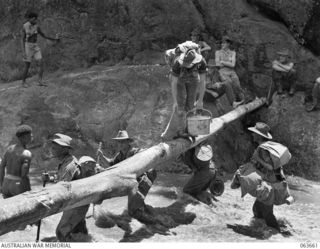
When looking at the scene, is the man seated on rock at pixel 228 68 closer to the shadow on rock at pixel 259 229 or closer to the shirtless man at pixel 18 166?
the shadow on rock at pixel 259 229

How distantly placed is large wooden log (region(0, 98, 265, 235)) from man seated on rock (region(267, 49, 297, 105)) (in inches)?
203

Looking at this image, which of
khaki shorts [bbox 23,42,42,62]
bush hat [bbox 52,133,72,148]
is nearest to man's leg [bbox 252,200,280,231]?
bush hat [bbox 52,133,72,148]

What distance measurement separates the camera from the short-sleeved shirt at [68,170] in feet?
21.6

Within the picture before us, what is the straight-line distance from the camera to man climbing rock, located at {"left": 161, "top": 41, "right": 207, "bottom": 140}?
8422 mm

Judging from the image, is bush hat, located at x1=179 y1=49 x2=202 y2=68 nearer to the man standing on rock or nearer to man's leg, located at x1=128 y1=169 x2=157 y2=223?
man's leg, located at x1=128 y1=169 x2=157 y2=223

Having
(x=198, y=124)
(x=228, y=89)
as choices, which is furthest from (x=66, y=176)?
(x=228, y=89)

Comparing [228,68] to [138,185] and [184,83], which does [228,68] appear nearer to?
[184,83]

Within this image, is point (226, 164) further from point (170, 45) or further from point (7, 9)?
point (7, 9)

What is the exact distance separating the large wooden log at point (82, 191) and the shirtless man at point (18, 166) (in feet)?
3.52

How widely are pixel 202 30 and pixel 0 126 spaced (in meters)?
6.61

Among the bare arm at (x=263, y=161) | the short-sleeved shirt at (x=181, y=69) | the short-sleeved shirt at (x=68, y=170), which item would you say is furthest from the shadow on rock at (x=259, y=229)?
the short-sleeved shirt at (x=68, y=170)

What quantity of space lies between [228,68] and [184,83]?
4.43 meters

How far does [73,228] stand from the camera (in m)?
6.74

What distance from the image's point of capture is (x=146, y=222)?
25.4 feet
